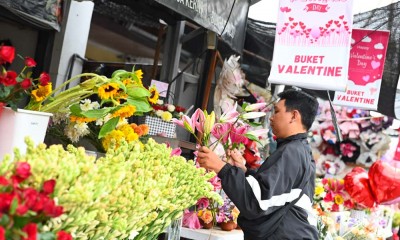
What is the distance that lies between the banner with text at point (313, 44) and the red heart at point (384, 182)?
4.06ft

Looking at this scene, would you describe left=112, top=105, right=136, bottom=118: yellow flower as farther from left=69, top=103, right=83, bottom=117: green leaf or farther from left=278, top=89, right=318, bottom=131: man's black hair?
left=278, top=89, right=318, bottom=131: man's black hair

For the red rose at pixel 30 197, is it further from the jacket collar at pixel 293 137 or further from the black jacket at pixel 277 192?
the jacket collar at pixel 293 137

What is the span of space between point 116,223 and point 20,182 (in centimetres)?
31

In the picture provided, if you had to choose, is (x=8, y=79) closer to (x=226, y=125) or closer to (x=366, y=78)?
(x=226, y=125)

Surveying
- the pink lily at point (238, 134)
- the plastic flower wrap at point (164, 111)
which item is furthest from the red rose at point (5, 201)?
the plastic flower wrap at point (164, 111)

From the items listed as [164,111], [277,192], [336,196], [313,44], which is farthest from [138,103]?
[336,196]

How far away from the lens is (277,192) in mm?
2387

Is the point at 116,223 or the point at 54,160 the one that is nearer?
the point at 54,160

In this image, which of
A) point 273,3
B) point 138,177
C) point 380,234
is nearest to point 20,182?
point 138,177

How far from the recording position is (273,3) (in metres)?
5.17

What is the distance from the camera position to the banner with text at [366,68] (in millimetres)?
5117

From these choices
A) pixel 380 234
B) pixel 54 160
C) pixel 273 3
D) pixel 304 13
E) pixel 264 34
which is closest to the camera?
pixel 54 160

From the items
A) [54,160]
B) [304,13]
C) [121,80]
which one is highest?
[304,13]

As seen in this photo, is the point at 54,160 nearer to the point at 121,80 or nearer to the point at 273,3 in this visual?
the point at 121,80
